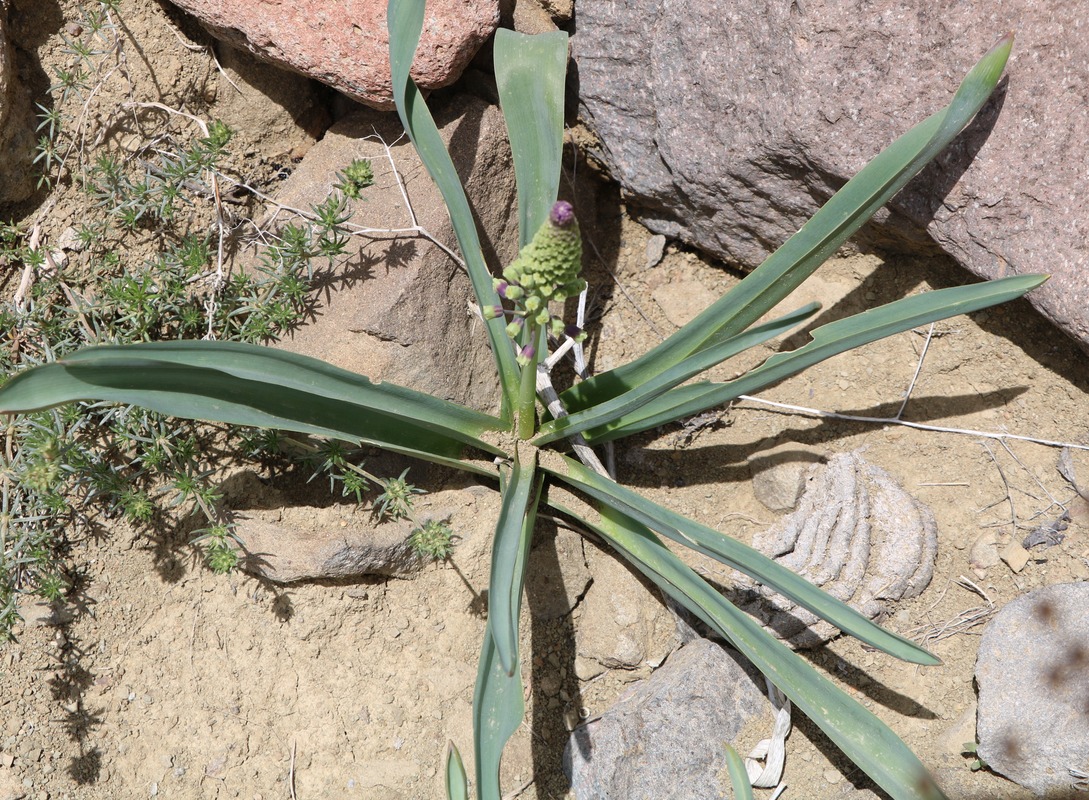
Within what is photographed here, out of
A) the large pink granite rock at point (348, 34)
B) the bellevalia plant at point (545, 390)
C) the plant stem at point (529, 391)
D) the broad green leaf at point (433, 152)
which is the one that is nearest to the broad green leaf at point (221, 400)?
the bellevalia plant at point (545, 390)

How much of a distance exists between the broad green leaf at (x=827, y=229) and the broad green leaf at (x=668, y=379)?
0.48 feet

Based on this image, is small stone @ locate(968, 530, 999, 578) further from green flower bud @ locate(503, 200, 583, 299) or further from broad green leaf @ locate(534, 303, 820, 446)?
green flower bud @ locate(503, 200, 583, 299)

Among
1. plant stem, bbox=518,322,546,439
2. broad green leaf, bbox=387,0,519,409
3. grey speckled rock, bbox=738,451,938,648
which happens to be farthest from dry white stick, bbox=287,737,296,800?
grey speckled rock, bbox=738,451,938,648

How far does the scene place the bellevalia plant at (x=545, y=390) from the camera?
1.74 metres

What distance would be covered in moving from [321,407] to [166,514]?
2.20 feet

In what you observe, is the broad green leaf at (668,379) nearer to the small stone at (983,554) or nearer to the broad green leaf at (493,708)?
the broad green leaf at (493,708)

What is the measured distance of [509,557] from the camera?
183 centimetres

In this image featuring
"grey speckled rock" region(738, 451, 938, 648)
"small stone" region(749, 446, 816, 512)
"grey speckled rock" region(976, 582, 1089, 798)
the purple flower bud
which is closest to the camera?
the purple flower bud

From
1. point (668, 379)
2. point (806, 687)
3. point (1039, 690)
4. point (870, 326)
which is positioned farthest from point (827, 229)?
point (1039, 690)

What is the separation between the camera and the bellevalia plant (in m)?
1.74

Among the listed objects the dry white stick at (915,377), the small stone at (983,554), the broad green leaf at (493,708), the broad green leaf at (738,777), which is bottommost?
the broad green leaf at (738,777)

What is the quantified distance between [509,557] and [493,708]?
342mm

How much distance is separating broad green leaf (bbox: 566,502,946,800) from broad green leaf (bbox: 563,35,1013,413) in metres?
0.46

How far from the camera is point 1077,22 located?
6.65ft
